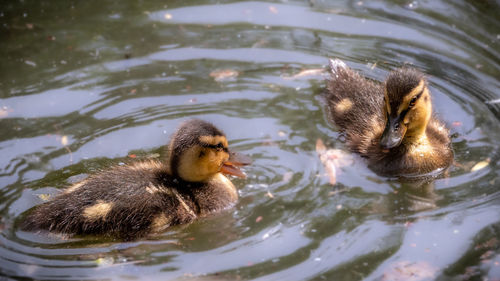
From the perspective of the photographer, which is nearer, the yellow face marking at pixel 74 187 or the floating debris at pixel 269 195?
the yellow face marking at pixel 74 187

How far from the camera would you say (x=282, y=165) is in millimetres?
4332

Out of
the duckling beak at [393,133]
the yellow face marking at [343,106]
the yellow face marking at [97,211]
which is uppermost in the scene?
the yellow face marking at [343,106]

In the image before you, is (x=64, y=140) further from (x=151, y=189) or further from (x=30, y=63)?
(x=30, y=63)

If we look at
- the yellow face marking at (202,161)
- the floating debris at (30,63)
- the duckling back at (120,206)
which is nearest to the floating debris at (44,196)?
the duckling back at (120,206)

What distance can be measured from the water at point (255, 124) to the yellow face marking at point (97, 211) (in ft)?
0.60

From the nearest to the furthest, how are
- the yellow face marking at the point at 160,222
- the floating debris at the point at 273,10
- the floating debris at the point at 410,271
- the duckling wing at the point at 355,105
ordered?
the floating debris at the point at 410,271
the yellow face marking at the point at 160,222
the duckling wing at the point at 355,105
the floating debris at the point at 273,10

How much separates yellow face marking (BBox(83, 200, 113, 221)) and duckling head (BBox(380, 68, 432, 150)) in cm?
191

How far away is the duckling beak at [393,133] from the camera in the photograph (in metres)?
4.12

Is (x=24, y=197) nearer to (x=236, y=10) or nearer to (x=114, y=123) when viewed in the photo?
(x=114, y=123)

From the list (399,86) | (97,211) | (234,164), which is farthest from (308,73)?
(97,211)

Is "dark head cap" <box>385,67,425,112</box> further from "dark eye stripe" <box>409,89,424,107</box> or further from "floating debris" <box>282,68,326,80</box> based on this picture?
"floating debris" <box>282,68,326,80</box>

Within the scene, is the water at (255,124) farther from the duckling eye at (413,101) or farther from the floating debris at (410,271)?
the duckling eye at (413,101)

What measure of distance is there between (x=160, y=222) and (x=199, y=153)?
50 centimetres

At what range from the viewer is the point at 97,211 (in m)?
3.60
